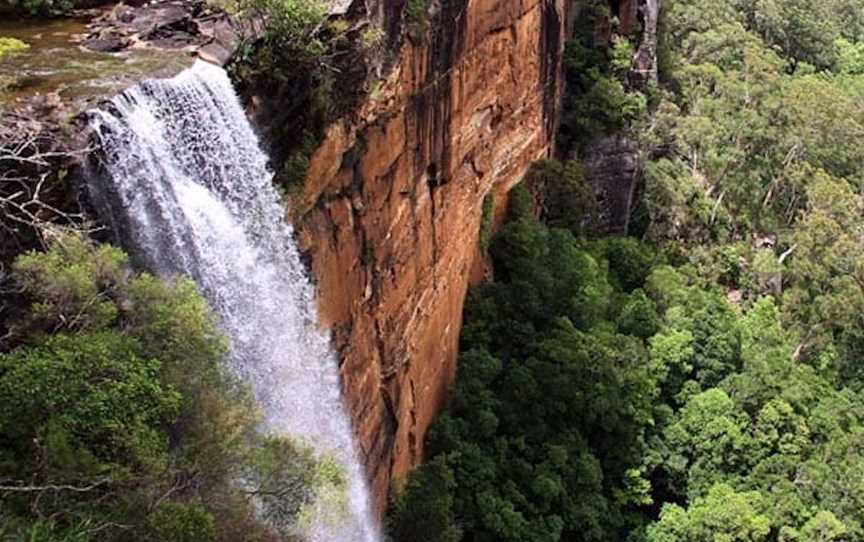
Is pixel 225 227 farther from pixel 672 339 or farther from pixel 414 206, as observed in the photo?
pixel 672 339

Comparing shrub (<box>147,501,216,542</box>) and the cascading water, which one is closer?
shrub (<box>147,501,216,542</box>)

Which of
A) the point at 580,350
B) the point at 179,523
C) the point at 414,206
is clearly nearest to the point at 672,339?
the point at 580,350

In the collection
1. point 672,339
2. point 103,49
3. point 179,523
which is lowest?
point 672,339

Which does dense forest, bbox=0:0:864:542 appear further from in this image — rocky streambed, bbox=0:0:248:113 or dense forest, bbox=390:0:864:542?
rocky streambed, bbox=0:0:248:113

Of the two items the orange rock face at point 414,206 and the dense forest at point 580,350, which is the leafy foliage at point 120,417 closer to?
the dense forest at point 580,350

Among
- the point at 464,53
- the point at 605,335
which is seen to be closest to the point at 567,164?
the point at 605,335

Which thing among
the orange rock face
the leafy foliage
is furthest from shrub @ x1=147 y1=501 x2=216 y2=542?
the orange rock face

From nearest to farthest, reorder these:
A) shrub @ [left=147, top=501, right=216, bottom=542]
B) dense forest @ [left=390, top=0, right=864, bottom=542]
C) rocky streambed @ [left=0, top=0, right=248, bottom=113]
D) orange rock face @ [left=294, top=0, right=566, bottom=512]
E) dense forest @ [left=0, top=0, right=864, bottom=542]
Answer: shrub @ [left=147, top=501, right=216, bottom=542], dense forest @ [left=0, top=0, right=864, bottom=542], rocky streambed @ [left=0, top=0, right=248, bottom=113], orange rock face @ [left=294, top=0, right=566, bottom=512], dense forest @ [left=390, top=0, right=864, bottom=542]
